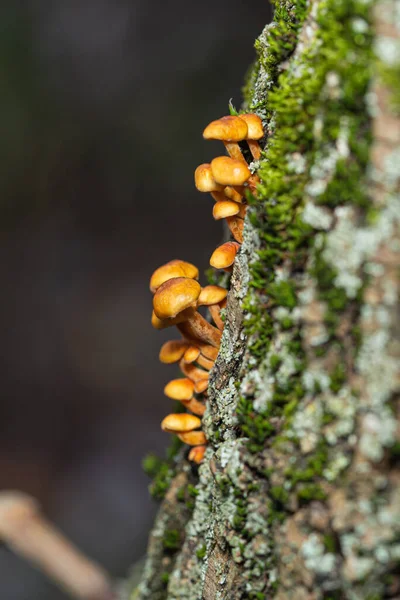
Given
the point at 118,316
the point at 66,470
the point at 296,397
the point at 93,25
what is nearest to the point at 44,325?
the point at 118,316

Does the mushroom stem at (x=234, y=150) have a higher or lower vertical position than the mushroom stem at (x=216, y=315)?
higher

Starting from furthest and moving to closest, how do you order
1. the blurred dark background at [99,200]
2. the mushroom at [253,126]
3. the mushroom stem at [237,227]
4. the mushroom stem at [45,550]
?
the blurred dark background at [99,200] < the mushroom stem at [45,550] < the mushroom stem at [237,227] < the mushroom at [253,126]

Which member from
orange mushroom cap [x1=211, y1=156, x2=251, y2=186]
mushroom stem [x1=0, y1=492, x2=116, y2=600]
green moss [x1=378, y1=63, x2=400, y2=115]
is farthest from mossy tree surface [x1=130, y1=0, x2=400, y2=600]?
mushroom stem [x1=0, y1=492, x2=116, y2=600]

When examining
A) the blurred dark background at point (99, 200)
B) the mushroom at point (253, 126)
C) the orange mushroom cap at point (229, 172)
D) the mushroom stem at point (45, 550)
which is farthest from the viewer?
the blurred dark background at point (99, 200)

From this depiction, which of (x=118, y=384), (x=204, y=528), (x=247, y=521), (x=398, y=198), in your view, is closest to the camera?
(x=398, y=198)

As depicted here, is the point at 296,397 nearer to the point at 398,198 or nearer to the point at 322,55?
the point at 398,198

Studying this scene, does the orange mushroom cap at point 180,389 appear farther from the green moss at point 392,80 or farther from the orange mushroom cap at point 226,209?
the green moss at point 392,80

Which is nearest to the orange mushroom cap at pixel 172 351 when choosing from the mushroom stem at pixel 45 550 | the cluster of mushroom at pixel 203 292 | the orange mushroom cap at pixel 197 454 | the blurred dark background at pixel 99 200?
the cluster of mushroom at pixel 203 292

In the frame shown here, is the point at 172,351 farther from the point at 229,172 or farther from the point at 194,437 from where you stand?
the point at 229,172
